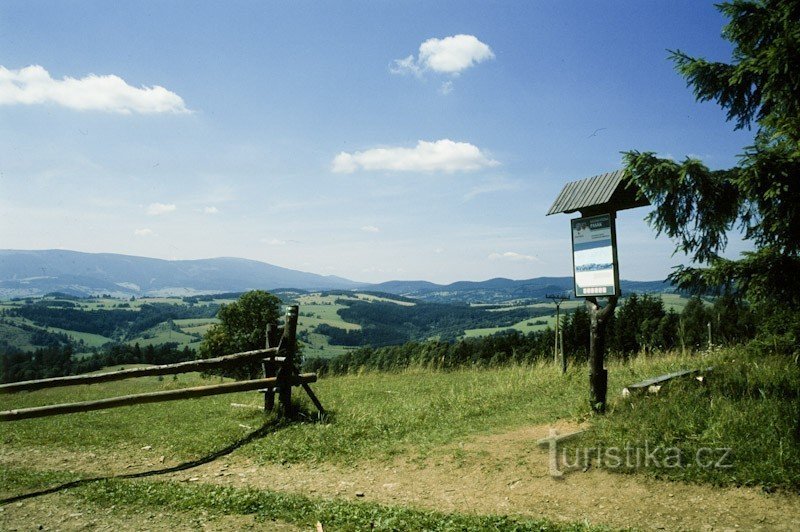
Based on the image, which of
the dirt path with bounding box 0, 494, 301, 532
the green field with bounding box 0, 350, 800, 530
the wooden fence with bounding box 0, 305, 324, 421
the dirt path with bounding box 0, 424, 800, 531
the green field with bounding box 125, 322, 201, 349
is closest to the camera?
the dirt path with bounding box 0, 424, 800, 531

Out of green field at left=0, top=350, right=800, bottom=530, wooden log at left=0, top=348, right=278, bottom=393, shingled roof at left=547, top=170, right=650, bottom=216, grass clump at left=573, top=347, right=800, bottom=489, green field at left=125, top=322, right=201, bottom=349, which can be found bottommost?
green field at left=125, top=322, right=201, bottom=349

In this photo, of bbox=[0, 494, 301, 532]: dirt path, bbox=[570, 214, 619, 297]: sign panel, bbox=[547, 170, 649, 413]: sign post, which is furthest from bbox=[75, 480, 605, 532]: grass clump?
bbox=[570, 214, 619, 297]: sign panel

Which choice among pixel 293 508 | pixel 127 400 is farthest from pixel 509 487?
pixel 127 400

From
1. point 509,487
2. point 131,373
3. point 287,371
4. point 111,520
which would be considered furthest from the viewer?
point 287,371

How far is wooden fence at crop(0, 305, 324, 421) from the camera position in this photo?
812cm

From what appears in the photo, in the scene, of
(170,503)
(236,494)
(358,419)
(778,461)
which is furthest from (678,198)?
(170,503)

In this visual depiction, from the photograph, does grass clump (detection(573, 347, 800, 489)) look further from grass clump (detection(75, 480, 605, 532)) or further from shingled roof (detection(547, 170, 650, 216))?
shingled roof (detection(547, 170, 650, 216))

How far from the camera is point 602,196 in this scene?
855 cm

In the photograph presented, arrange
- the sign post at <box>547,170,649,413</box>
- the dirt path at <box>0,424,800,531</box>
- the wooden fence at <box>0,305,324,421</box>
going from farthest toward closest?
the sign post at <box>547,170,649,413</box> < the wooden fence at <box>0,305,324,421</box> < the dirt path at <box>0,424,800,531</box>

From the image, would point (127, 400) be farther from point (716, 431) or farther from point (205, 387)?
point (716, 431)

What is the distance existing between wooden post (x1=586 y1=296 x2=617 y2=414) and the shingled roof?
5.71 feet

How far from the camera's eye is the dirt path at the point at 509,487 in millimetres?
4871

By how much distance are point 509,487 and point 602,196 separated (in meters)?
5.43

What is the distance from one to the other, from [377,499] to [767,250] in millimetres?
7465
